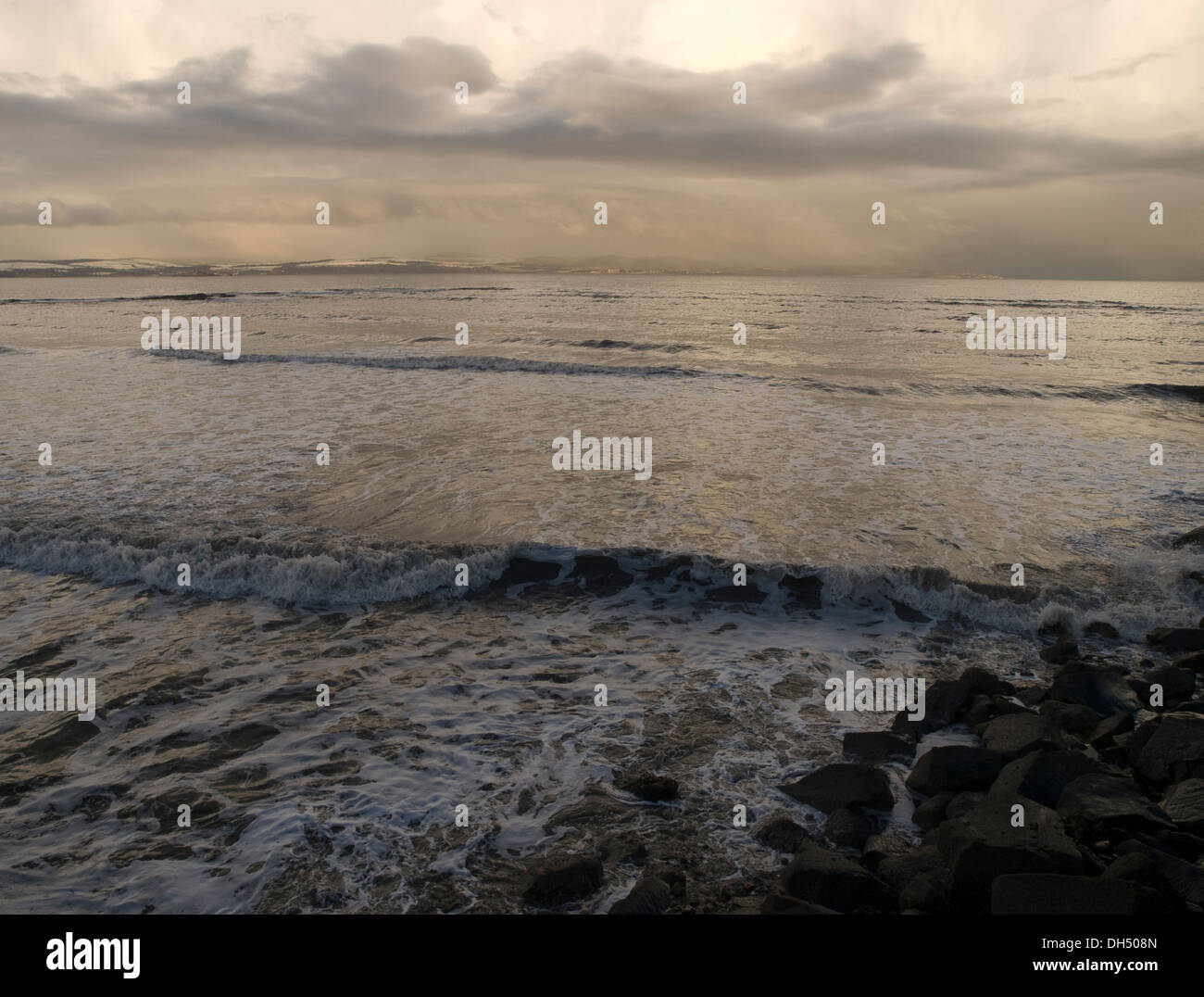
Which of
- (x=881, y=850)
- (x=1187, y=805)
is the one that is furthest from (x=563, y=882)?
(x=1187, y=805)

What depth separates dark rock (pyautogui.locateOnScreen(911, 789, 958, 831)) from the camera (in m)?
5.46

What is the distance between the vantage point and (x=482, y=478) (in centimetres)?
1452

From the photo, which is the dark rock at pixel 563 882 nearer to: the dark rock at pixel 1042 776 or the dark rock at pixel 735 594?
the dark rock at pixel 1042 776

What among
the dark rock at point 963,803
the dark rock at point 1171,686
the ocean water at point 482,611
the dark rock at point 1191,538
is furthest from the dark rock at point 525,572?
the dark rock at point 1191,538

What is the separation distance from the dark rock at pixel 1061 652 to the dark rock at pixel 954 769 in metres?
2.80

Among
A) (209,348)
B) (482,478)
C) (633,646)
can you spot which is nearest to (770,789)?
(633,646)

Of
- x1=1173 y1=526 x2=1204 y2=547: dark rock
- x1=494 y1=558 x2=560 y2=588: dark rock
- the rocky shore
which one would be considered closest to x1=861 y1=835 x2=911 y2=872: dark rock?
the rocky shore

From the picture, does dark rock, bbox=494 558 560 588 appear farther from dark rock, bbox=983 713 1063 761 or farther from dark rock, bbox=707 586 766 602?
dark rock, bbox=983 713 1063 761

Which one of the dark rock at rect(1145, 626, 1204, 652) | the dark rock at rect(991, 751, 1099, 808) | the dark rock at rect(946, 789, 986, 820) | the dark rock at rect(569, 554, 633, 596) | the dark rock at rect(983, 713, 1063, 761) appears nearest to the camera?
the dark rock at rect(946, 789, 986, 820)

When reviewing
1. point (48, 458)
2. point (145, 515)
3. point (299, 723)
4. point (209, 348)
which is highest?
point (209, 348)

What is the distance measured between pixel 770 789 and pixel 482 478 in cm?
978

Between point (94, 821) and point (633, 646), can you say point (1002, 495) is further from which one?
point (94, 821)

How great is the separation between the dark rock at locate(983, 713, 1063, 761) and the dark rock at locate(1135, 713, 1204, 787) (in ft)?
2.02
